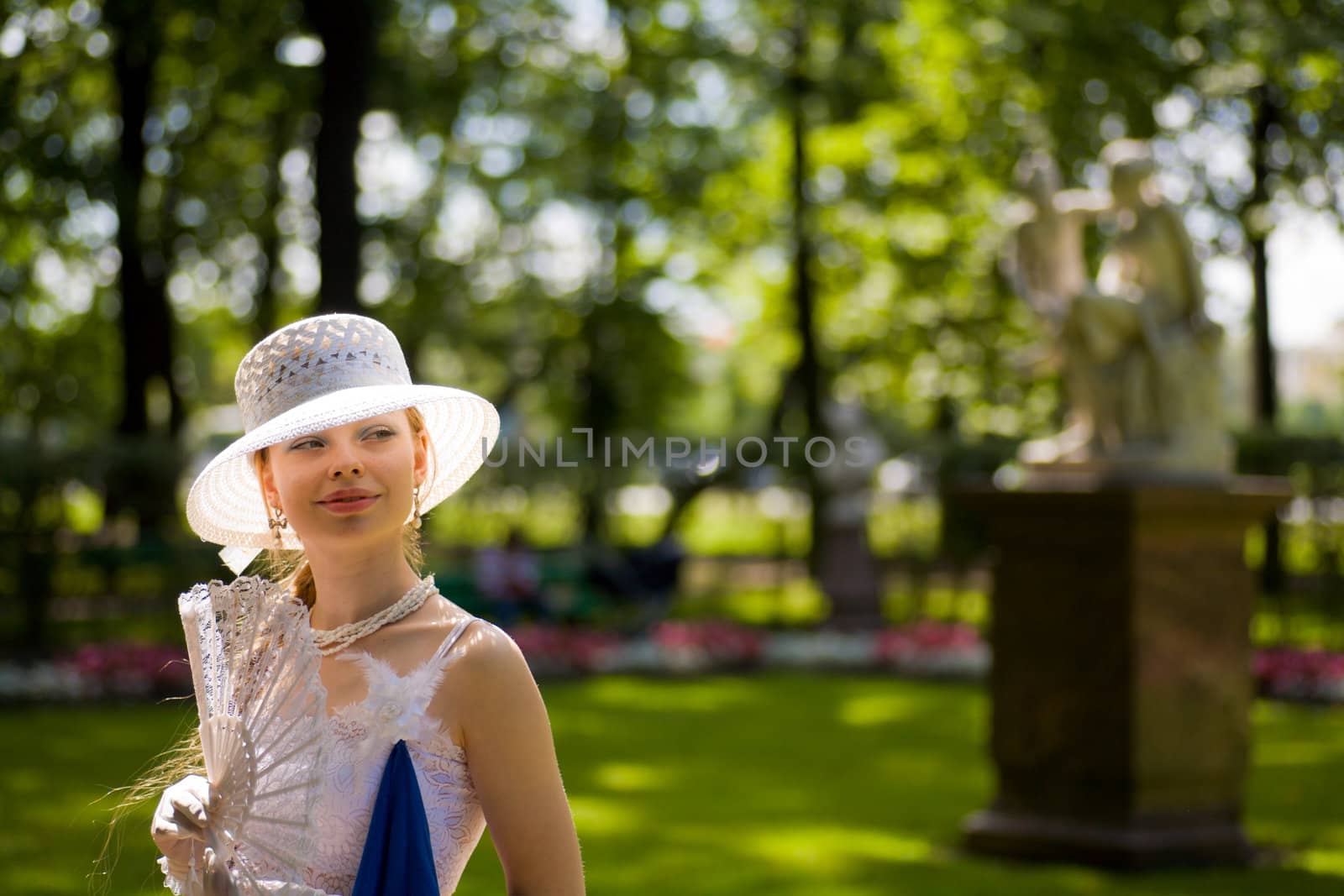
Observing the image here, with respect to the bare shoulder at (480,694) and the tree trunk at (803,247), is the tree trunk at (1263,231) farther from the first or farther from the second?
the bare shoulder at (480,694)

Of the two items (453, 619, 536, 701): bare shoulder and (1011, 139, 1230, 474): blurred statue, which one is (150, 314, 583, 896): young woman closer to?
(453, 619, 536, 701): bare shoulder

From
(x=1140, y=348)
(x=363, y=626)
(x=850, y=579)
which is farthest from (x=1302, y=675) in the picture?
(x=363, y=626)

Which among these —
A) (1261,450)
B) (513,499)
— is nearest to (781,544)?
(513,499)

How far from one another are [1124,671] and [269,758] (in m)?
6.30

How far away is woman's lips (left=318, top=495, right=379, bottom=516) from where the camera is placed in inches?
95.3

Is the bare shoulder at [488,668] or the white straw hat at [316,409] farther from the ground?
the white straw hat at [316,409]

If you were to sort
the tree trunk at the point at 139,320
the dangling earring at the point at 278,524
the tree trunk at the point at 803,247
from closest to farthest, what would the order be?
the dangling earring at the point at 278,524 < the tree trunk at the point at 139,320 < the tree trunk at the point at 803,247

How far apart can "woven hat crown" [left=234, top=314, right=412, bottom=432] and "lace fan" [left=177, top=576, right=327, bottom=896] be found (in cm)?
34

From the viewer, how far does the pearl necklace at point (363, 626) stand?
243 centimetres

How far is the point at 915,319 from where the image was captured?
2652 centimetres

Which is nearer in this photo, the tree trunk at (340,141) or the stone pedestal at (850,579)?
the tree trunk at (340,141)

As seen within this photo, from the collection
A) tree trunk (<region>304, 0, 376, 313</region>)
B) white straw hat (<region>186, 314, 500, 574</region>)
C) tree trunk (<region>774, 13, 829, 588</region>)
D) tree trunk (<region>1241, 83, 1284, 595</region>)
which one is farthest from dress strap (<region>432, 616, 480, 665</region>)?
tree trunk (<region>774, 13, 829, 588</region>)

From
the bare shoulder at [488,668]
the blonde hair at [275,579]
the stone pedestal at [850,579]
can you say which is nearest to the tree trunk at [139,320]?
the stone pedestal at [850,579]

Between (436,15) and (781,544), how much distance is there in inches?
318
